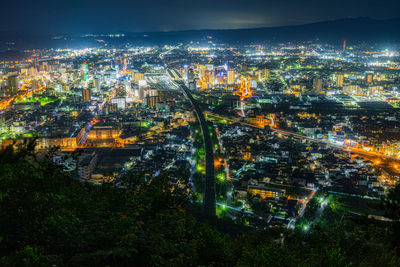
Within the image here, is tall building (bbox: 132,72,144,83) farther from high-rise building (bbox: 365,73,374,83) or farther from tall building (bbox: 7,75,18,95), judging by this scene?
high-rise building (bbox: 365,73,374,83)

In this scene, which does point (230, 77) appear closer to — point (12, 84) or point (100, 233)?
point (12, 84)

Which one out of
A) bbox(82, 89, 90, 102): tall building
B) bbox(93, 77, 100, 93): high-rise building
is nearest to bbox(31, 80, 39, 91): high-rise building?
bbox(93, 77, 100, 93): high-rise building

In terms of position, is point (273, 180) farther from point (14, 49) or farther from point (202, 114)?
point (14, 49)

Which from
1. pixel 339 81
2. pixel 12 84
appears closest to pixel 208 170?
pixel 12 84

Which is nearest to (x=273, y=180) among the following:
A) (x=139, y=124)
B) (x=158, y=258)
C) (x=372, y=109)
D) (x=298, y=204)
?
(x=298, y=204)

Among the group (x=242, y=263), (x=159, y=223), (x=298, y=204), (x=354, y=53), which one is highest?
(x=354, y=53)

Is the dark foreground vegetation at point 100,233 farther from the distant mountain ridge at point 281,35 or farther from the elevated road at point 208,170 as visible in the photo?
the distant mountain ridge at point 281,35
